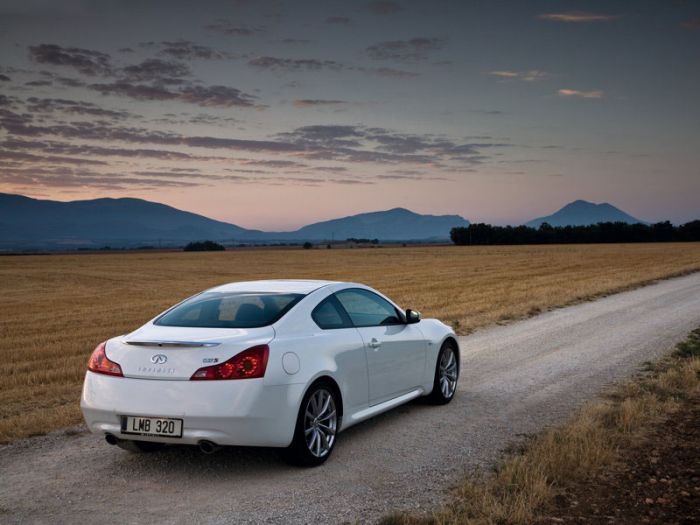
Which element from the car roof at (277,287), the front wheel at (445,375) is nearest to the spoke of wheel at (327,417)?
the car roof at (277,287)

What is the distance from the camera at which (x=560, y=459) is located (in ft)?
20.6

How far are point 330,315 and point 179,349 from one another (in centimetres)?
157

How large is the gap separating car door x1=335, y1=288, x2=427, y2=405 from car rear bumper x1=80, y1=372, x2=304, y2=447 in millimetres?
1437

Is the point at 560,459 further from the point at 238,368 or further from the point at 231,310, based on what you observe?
the point at 231,310

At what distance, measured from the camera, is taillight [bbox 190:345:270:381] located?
5965mm

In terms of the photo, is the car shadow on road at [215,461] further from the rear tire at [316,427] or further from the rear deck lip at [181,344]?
the rear deck lip at [181,344]

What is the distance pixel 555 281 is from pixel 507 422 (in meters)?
23.7

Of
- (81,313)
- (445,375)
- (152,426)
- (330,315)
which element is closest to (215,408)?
(152,426)

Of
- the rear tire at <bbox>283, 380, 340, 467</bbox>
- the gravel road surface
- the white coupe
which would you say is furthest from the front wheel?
the rear tire at <bbox>283, 380, 340, 467</bbox>

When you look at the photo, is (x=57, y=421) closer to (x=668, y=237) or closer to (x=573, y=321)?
(x=573, y=321)

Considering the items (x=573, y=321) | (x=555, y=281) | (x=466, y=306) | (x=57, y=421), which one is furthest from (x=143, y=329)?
(x=555, y=281)

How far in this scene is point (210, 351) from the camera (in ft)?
19.9

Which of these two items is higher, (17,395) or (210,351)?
(210,351)

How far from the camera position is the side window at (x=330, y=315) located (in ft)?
22.8
